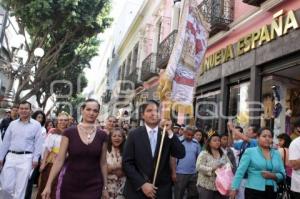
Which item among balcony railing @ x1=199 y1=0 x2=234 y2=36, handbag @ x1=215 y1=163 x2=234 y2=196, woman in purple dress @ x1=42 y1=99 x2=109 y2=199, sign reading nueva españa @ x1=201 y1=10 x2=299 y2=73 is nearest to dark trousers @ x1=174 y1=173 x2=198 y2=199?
handbag @ x1=215 y1=163 x2=234 y2=196

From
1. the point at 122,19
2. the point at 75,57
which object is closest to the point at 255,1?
the point at 75,57

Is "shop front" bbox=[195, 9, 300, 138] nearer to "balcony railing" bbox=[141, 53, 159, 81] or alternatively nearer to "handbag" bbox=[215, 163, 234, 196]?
"handbag" bbox=[215, 163, 234, 196]

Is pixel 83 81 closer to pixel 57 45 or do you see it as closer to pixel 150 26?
pixel 150 26

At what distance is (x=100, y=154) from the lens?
15.1 ft

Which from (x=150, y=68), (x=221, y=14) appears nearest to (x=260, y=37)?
(x=221, y=14)

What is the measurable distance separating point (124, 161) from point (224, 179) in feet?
8.59

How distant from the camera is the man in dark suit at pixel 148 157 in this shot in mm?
4223

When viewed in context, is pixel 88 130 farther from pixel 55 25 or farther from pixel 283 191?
pixel 55 25

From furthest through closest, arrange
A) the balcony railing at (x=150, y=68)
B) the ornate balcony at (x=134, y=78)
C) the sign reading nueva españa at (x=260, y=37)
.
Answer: the ornate balcony at (x=134, y=78), the balcony railing at (x=150, y=68), the sign reading nueva españa at (x=260, y=37)

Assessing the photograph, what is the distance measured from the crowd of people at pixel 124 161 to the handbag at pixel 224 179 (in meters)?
0.07

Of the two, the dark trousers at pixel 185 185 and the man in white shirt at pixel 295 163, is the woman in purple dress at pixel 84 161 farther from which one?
the dark trousers at pixel 185 185

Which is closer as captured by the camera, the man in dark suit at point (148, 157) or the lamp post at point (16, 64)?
the man in dark suit at point (148, 157)

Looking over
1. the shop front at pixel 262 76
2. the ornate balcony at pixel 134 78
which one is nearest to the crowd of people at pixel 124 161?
the shop front at pixel 262 76

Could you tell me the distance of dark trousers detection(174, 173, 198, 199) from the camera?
8.25 metres
